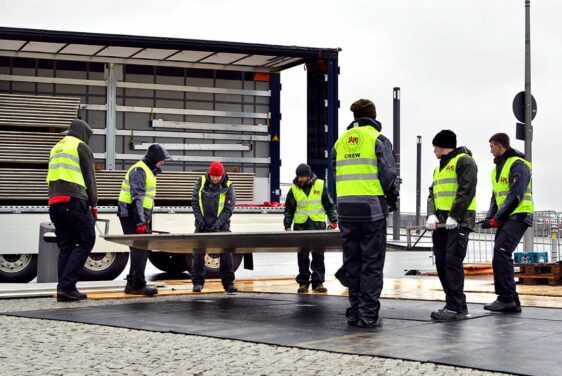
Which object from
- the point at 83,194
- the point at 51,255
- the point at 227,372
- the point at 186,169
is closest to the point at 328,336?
the point at 227,372

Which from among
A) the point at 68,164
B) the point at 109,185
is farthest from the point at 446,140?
the point at 109,185

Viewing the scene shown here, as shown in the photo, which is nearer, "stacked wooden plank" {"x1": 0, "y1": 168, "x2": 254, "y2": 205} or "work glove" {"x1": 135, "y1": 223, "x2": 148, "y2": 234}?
"work glove" {"x1": 135, "y1": 223, "x2": 148, "y2": 234}

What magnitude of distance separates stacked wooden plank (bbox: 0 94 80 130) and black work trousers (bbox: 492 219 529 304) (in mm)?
8476

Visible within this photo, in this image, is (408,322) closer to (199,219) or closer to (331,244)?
(331,244)

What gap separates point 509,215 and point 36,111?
883cm

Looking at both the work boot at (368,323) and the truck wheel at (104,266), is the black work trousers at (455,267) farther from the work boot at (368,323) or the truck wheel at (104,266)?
the truck wheel at (104,266)

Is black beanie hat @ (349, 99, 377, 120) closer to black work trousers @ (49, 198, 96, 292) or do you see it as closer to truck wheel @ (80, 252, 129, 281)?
black work trousers @ (49, 198, 96, 292)

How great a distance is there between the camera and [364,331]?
8.19 meters

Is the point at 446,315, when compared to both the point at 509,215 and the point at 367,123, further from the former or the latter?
the point at 367,123

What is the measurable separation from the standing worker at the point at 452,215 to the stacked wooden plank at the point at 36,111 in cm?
822

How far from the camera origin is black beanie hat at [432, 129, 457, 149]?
9.38 meters

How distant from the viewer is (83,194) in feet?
37.2

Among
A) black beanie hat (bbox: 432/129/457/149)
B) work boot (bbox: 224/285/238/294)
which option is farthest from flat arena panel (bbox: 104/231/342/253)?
black beanie hat (bbox: 432/129/457/149)

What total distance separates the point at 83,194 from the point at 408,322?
177 inches
